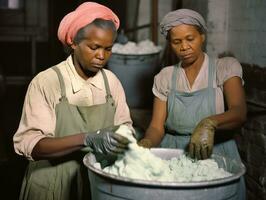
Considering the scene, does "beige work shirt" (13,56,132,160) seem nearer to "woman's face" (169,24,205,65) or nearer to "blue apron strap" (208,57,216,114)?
"woman's face" (169,24,205,65)

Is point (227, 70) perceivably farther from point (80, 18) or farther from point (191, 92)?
point (80, 18)

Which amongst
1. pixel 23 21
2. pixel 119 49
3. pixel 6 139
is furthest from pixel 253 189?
pixel 23 21

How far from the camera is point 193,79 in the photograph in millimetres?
3346

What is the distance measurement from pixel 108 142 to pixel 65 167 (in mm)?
543

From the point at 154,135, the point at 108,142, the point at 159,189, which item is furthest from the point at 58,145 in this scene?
the point at 154,135

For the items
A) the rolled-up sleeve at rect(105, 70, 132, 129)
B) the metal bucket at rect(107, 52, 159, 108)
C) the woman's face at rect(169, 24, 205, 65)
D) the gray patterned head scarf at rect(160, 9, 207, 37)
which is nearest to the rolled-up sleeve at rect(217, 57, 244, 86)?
the woman's face at rect(169, 24, 205, 65)

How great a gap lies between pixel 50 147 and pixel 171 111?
119 centimetres

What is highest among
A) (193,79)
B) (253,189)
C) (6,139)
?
(193,79)

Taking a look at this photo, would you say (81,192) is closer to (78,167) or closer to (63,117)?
(78,167)

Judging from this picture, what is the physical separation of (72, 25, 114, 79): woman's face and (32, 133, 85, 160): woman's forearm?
44 centimetres

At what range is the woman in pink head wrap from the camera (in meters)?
2.48

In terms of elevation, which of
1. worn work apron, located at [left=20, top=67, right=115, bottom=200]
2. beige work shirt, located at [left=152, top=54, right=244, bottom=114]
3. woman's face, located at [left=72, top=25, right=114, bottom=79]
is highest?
woman's face, located at [left=72, top=25, right=114, bottom=79]

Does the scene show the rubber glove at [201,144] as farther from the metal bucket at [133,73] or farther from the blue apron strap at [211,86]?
the metal bucket at [133,73]

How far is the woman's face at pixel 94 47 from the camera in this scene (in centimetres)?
253
